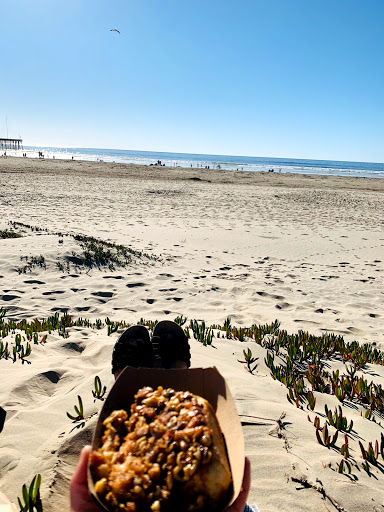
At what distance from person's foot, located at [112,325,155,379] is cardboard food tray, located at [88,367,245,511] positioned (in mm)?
800

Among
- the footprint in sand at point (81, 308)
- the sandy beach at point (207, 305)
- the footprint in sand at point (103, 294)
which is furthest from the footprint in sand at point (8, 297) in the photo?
the footprint in sand at point (103, 294)

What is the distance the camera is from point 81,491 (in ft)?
5.26

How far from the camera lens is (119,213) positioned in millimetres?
17891

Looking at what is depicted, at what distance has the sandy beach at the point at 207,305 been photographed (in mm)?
2445

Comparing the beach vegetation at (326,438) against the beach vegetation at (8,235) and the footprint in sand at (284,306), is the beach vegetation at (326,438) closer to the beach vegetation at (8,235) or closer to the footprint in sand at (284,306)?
the footprint in sand at (284,306)

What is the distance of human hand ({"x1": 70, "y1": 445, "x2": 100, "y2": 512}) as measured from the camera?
1.56 meters

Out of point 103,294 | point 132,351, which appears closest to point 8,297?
point 103,294

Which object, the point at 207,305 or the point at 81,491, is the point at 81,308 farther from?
the point at 81,491

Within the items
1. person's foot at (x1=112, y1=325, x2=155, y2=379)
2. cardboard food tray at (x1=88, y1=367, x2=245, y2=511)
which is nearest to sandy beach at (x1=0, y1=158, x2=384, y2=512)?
person's foot at (x1=112, y1=325, x2=155, y2=379)

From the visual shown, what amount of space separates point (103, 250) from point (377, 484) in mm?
8735

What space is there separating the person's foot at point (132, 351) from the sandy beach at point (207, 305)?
0.50 m

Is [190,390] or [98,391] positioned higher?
[190,390]

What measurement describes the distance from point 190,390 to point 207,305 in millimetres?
5112

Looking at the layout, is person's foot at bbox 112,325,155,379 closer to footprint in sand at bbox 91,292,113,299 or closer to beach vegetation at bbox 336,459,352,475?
beach vegetation at bbox 336,459,352,475
